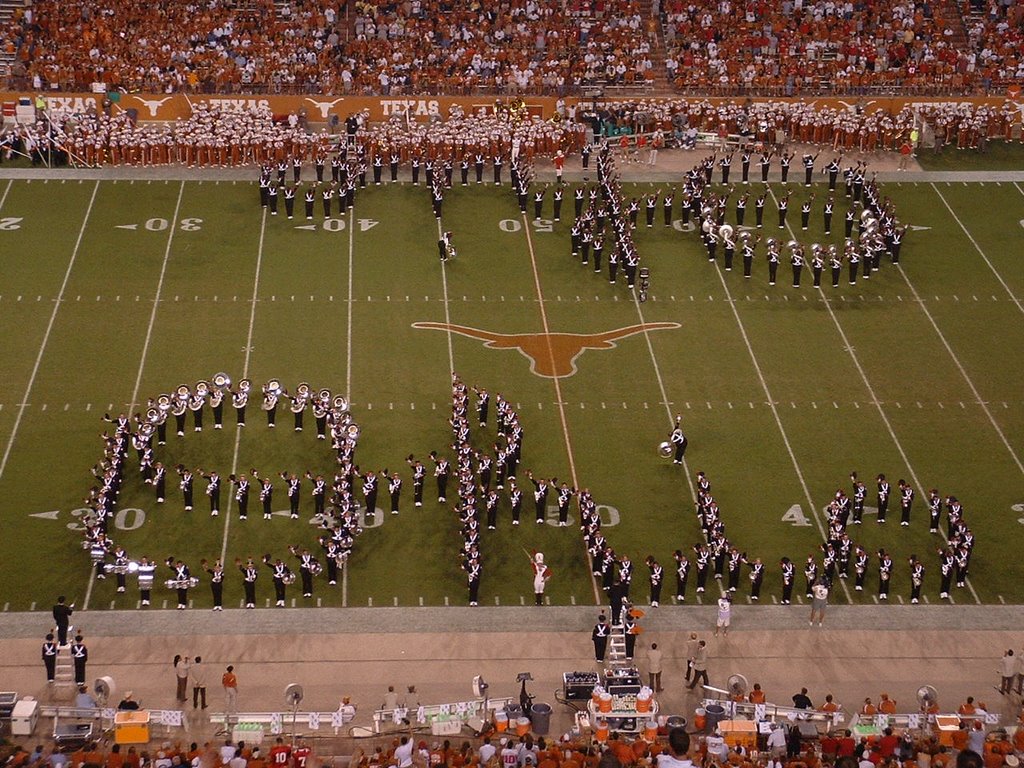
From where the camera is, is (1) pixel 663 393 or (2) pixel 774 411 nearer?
(2) pixel 774 411

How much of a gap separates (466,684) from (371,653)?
134 centimetres

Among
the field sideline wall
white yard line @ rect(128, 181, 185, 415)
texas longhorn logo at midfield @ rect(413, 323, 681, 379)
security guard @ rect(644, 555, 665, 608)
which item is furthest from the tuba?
the field sideline wall

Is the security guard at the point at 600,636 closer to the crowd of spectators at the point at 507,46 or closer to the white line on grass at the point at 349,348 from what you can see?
the white line on grass at the point at 349,348

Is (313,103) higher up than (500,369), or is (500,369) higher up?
(313,103)

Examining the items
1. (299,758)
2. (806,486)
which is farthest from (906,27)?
(299,758)

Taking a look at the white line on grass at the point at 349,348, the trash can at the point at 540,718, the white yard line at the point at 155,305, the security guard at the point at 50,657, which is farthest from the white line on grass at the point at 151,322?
the trash can at the point at 540,718

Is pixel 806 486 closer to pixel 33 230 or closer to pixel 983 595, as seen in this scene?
pixel 983 595

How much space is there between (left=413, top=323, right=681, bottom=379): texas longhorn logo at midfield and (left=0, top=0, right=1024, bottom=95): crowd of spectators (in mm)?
11662

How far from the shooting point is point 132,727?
2017 centimetres

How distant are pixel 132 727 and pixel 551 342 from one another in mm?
12122

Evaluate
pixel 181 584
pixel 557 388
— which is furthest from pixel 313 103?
pixel 181 584

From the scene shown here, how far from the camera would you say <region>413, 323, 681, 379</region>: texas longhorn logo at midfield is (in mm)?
29406

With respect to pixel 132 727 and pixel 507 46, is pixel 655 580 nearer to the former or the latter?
pixel 132 727

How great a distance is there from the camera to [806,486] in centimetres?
2620
